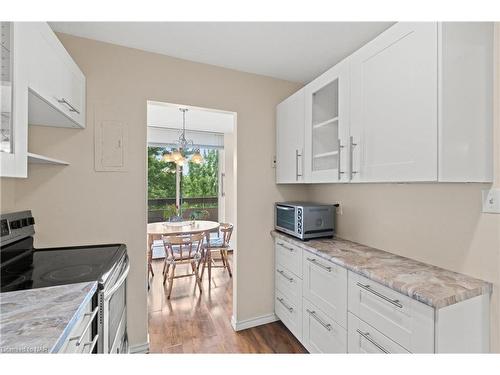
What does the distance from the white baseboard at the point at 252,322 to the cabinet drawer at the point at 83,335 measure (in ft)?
4.75

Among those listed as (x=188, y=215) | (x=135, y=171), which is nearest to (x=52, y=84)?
(x=135, y=171)

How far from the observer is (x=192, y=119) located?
387 centimetres

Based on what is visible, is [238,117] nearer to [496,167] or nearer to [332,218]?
[332,218]

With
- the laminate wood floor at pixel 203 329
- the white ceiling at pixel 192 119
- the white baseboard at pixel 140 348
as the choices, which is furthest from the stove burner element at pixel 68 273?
the white ceiling at pixel 192 119

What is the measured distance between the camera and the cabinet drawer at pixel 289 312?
1938 millimetres

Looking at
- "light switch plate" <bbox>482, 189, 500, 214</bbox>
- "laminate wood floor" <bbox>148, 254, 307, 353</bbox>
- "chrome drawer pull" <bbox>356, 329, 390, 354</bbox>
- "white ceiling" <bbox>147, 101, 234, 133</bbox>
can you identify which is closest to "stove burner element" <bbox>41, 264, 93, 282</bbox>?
"laminate wood floor" <bbox>148, 254, 307, 353</bbox>

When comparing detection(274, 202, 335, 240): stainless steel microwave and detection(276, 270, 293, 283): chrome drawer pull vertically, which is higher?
detection(274, 202, 335, 240): stainless steel microwave

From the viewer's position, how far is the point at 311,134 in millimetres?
1906

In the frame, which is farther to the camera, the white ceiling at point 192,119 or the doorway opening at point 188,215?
the white ceiling at point 192,119

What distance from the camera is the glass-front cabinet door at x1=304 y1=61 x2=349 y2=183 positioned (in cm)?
156

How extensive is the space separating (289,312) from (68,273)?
173 cm

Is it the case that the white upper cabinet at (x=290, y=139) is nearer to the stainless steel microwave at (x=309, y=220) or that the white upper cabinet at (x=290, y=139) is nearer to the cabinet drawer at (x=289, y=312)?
the stainless steel microwave at (x=309, y=220)

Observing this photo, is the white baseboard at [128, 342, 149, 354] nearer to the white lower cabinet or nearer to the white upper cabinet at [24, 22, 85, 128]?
the white lower cabinet

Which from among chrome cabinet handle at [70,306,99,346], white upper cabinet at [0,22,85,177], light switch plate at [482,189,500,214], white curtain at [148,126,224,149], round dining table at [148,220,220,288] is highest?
white curtain at [148,126,224,149]
